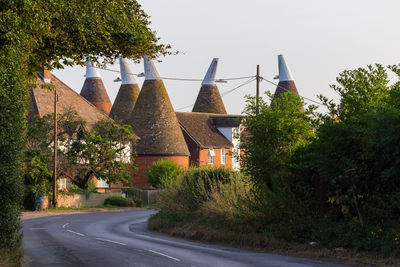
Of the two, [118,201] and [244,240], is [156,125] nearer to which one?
[118,201]

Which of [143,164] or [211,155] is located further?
[211,155]

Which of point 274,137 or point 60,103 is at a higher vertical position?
point 60,103

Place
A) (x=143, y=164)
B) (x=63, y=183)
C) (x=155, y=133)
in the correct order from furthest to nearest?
(x=155, y=133)
(x=143, y=164)
(x=63, y=183)

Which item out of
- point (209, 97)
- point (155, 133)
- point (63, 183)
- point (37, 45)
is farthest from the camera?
point (209, 97)

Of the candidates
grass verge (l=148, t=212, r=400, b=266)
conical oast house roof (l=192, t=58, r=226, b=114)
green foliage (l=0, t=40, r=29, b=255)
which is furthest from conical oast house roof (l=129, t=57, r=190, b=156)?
green foliage (l=0, t=40, r=29, b=255)

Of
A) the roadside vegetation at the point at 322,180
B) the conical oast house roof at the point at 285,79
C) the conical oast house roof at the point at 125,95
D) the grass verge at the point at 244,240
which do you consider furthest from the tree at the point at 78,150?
the conical oast house roof at the point at 285,79

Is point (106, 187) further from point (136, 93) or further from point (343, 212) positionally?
point (343, 212)

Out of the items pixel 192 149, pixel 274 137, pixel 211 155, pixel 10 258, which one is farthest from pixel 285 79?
pixel 10 258

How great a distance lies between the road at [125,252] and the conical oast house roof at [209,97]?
4885 centimetres

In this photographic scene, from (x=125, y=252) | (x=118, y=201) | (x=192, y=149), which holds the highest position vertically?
(x=192, y=149)

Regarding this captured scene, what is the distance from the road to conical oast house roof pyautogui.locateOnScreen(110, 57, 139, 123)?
134 feet

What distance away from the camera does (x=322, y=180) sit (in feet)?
55.1

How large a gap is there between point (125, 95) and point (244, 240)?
50124 millimetres

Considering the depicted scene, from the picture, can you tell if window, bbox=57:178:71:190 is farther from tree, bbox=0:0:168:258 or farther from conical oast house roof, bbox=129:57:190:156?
tree, bbox=0:0:168:258
